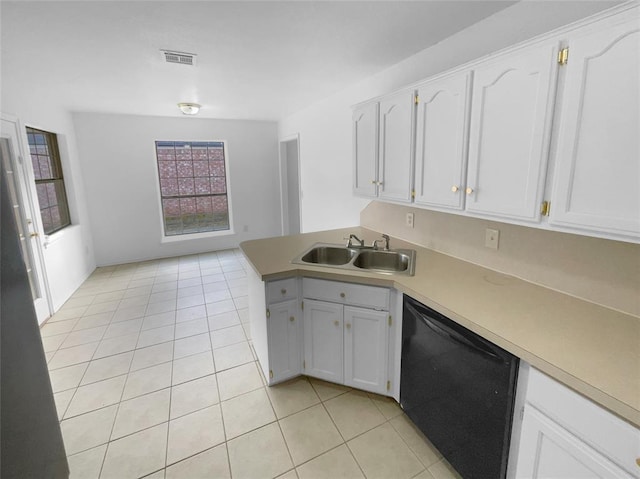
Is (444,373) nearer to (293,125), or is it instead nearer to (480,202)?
(480,202)

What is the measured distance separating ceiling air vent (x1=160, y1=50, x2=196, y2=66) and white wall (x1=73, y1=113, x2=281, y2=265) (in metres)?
2.89

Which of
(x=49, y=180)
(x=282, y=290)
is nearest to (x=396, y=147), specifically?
(x=282, y=290)

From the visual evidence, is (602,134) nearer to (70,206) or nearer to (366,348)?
(366,348)

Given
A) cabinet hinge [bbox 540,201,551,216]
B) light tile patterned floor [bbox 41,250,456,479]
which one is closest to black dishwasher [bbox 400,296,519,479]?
light tile patterned floor [bbox 41,250,456,479]

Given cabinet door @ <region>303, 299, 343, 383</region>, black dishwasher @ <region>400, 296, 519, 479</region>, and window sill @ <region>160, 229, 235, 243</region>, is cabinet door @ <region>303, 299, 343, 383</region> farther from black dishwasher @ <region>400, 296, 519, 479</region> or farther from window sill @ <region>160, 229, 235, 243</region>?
window sill @ <region>160, 229, 235, 243</region>

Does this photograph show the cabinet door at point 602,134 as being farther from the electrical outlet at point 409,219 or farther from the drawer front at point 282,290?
the drawer front at point 282,290

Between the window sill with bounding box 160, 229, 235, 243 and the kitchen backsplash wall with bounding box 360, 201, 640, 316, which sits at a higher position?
the kitchen backsplash wall with bounding box 360, 201, 640, 316

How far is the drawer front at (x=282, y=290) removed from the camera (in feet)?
6.44

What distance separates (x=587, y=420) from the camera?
0.94 m

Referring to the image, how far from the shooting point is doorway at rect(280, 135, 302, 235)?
5.56 metres

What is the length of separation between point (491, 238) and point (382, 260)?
74 cm

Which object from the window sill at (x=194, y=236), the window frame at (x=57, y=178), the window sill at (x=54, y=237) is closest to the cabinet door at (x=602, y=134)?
the window sill at (x=54, y=237)

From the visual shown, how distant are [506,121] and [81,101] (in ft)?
14.6

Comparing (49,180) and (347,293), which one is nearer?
(347,293)
